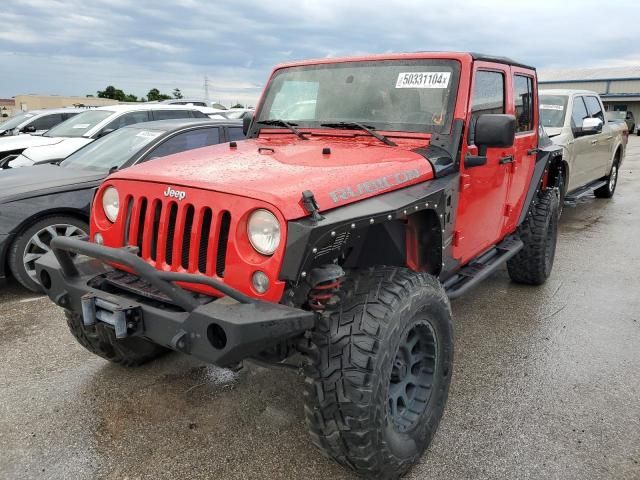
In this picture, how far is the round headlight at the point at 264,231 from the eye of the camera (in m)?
2.06

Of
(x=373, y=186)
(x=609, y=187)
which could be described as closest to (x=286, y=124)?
(x=373, y=186)

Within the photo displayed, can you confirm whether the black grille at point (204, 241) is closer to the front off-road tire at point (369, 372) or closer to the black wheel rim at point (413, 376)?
the front off-road tire at point (369, 372)

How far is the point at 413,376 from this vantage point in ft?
8.41

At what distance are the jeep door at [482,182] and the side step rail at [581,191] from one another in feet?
13.1

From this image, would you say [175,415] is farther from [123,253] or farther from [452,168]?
[452,168]

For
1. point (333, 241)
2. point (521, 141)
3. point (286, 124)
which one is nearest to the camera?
point (333, 241)

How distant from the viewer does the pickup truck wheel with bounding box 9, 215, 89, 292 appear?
4.38 meters

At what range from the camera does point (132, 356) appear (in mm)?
3236

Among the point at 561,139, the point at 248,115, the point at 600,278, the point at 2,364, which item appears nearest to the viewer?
the point at 2,364

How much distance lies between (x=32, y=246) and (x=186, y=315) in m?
3.15

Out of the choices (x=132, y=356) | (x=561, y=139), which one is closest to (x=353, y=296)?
(x=132, y=356)

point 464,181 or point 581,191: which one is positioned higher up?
point 464,181

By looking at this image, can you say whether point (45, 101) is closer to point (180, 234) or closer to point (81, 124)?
point (81, 124)

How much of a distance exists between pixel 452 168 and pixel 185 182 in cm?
157
